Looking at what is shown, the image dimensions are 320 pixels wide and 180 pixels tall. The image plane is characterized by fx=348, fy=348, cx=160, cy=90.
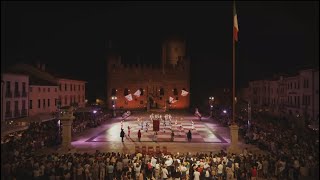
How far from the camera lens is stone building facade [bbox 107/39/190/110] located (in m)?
82.1

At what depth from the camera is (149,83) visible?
84.0m

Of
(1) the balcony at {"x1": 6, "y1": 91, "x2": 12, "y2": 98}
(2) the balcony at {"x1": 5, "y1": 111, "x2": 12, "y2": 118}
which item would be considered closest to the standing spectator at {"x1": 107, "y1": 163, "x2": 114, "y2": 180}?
(2) the balcony at {"x1": 5, "y1": 111, "x2": 12, "y2": 118}

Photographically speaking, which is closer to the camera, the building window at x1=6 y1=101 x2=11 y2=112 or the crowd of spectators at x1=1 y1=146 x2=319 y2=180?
the crowd of spectators at x1=1 y1=146 x2=319 y2=180

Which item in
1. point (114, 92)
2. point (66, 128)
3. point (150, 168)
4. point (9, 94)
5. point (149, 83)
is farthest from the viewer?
point (149, 83)

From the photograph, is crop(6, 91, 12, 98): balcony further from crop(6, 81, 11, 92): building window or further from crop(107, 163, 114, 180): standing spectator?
crop(107, 163, 114, 180): standing spectator

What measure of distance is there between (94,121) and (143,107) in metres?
35.7

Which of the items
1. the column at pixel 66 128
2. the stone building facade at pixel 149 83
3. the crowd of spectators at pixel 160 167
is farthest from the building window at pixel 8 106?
the stone building facade at pixel 149 83

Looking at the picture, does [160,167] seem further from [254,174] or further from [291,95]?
[291,95]

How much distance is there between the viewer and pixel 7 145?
2434cm

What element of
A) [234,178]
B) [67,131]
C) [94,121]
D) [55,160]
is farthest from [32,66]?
[234,178]

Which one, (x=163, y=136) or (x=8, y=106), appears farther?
(x=163, y=136)

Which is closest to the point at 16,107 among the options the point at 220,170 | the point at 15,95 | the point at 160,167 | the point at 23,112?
the point at 15,95

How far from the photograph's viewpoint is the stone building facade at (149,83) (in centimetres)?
8212

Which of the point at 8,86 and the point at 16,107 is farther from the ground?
the point at 8,86
